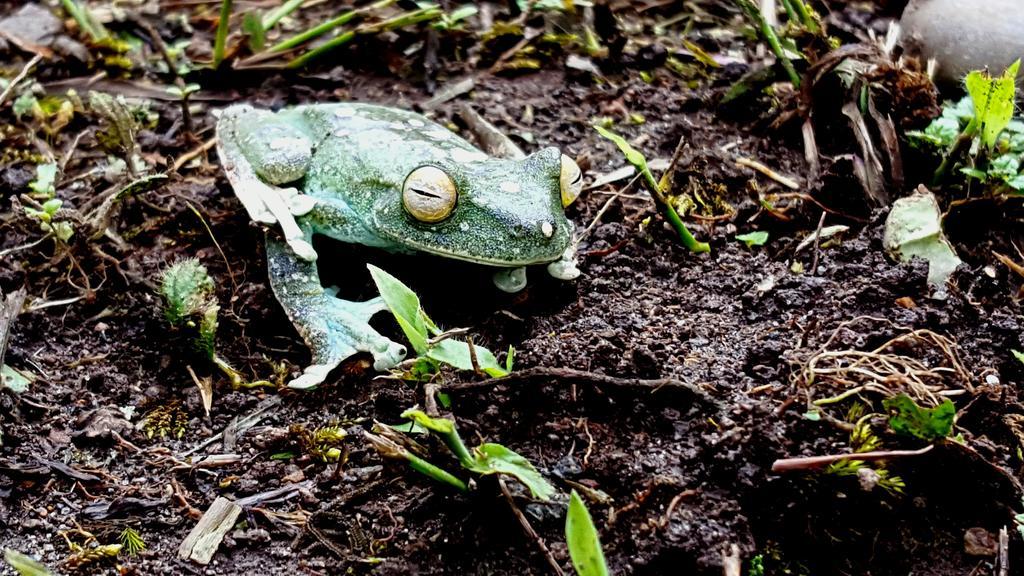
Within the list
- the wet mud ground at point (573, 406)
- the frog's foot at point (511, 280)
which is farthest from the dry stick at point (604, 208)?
the frog's foot at point (511, 280)

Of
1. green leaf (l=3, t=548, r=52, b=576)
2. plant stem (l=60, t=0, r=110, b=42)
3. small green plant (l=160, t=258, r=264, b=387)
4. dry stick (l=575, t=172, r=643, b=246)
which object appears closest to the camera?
green leaf (l=3, t=548, r=52, b=576)

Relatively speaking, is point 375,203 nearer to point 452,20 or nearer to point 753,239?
point 753,239

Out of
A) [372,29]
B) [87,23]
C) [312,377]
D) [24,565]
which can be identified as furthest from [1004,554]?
[87,23]

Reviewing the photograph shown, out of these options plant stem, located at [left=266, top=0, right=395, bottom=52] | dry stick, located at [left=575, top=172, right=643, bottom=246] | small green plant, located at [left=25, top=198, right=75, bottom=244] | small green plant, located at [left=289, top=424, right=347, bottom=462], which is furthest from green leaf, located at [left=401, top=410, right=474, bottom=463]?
plant stem, located at [left=266, top=0, right=395, bottom=52]

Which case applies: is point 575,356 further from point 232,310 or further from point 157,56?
point 157,56

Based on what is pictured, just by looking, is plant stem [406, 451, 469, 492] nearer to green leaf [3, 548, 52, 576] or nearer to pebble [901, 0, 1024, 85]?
green leaf [3, 548, 52, 576]

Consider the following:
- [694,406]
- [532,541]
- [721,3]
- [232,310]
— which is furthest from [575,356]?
[721,3]

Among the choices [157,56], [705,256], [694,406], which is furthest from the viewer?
[157,56]
